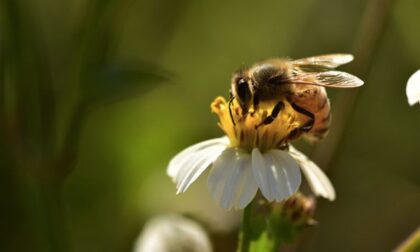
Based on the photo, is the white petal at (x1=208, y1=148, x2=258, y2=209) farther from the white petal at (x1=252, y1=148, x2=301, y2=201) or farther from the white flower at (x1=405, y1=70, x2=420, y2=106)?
the white flower at (x1=405, y1=70, x2=420, y2=106)

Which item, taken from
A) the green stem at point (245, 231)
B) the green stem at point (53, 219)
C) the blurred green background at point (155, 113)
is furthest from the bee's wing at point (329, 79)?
the green stem at point (53, 219)

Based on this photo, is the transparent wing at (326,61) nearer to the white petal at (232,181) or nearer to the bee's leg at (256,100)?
the bee's leg at (256,100)

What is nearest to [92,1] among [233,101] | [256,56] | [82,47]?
[82,47]

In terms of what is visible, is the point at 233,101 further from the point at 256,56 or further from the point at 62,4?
the point at 62,4

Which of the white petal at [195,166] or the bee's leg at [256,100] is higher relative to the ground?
the bee's leg at [256,100]

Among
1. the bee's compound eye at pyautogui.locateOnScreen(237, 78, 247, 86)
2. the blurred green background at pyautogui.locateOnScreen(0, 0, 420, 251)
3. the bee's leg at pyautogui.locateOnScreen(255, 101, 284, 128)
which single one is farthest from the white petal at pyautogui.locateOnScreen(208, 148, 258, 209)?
the blurred green background at pyautogui.locateOnScreen(0, 0, 420, 251)

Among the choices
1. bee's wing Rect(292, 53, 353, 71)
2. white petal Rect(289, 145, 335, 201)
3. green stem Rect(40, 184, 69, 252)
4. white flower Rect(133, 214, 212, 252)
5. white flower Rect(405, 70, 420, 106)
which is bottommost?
green stem Rect(40, 184, 69, 252)

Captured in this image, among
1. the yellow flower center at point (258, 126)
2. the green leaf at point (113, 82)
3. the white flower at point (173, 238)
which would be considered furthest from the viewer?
the green leaf at point (113, 82)

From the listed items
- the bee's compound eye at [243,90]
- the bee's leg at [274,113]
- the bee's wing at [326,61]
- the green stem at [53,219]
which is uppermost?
the bee's wing at [326,61]
